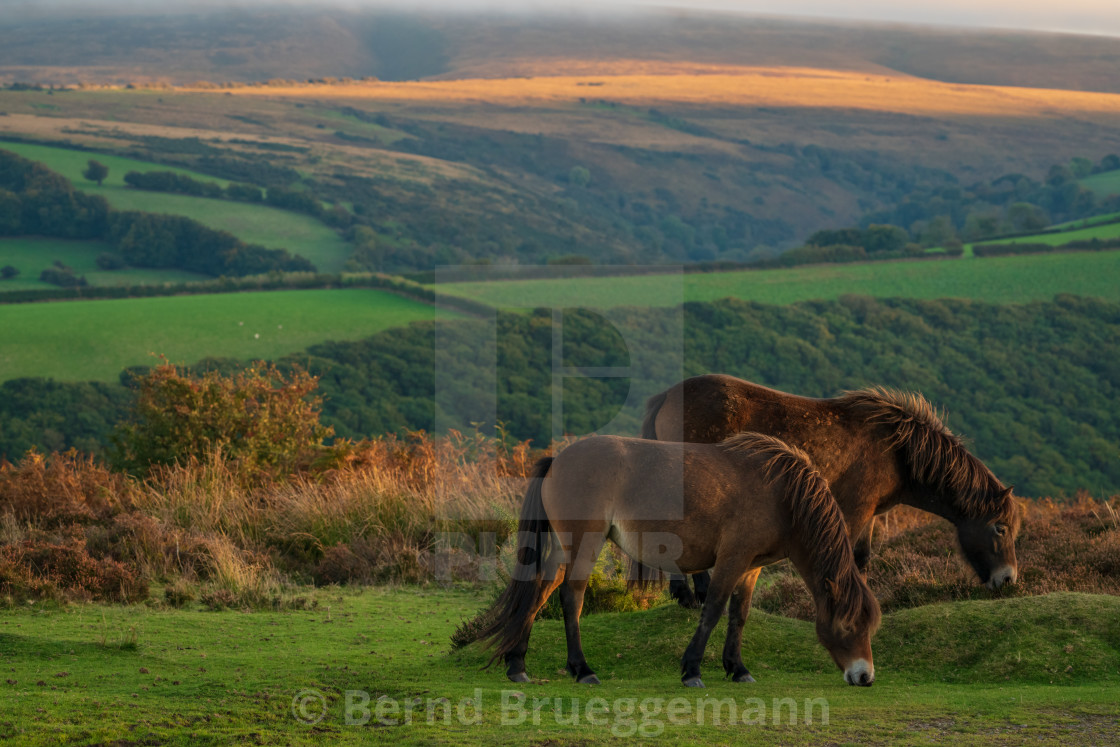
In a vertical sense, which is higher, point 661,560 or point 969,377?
point 661,560

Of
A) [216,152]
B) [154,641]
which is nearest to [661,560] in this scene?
[154,641]

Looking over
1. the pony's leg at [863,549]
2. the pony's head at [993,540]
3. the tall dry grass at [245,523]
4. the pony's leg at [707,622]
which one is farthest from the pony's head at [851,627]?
the tall dry grass at [245,523]

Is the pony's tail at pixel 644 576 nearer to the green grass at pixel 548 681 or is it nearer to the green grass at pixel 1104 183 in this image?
the green grass at pixel 548 681

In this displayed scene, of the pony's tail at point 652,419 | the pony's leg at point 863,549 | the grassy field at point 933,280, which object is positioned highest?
the pony's tail at point 652,419

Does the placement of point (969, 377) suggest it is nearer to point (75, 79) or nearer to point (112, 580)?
point (112, 580)

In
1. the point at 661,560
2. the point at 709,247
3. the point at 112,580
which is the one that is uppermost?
the point at 661,560

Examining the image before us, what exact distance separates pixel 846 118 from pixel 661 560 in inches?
6406

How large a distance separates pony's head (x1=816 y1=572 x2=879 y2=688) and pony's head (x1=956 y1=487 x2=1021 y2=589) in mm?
2430

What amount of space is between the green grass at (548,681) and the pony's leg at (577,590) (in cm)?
11

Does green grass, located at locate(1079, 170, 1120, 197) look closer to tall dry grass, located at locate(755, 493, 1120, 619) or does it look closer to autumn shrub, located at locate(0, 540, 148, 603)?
tall dry grass, located at locate(755, 493, 1120, 619)

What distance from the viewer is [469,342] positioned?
993 inches

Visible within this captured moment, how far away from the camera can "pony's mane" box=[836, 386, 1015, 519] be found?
7727mm

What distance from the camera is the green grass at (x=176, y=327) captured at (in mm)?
43438

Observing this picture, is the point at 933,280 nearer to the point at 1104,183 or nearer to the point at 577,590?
the point at 577,590
